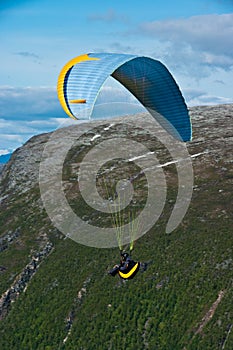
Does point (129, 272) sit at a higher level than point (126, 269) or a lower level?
lower

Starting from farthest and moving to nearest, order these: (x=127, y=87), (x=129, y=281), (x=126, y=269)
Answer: (x=129, y=281) < (x=127, y=87) < (x=126, y=269)

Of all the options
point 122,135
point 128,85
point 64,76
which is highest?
point 64,76

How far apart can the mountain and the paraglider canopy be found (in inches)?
1164

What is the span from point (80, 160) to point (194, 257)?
51875 millimetres

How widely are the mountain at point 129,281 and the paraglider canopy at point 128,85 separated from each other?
2957 centimetres

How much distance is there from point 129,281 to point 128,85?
38.2 m

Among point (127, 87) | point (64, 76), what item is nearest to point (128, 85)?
point (127, 87)

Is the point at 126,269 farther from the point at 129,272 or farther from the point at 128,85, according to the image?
the point at 128,85

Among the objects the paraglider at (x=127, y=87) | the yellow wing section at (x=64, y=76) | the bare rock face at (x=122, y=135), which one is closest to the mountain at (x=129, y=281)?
the bare rock face at (x=122, y=135)

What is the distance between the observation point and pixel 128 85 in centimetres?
4412

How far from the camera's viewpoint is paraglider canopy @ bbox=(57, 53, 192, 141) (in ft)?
110

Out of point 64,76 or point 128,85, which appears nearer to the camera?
point 64,76

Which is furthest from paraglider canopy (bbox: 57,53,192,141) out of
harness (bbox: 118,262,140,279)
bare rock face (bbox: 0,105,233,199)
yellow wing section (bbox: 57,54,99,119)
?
bare rock face (bbox: 0,105,233,199)

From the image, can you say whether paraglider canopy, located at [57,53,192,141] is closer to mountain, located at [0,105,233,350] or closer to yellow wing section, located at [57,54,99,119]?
yellow wing section, located at [57,54,99,119]
